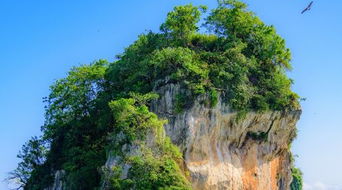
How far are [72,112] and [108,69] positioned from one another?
11.3 ft

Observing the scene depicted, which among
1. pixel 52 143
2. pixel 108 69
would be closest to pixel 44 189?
pixel 52 143

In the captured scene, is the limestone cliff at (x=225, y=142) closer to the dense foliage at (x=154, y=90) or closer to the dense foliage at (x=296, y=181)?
the dense foliage at (x=154, y=90)

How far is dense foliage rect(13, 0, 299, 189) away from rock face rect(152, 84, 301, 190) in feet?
1.82

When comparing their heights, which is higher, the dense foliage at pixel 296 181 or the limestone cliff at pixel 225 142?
the dense foliage at pixel 296 181

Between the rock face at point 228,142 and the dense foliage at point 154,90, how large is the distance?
0.56m

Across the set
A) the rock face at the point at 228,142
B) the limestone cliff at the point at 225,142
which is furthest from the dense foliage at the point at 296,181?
the limestone cliff at the point at 225,142

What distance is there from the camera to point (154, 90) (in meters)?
25.4

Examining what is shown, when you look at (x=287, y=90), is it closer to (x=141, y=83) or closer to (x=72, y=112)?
(x=141, y=83)

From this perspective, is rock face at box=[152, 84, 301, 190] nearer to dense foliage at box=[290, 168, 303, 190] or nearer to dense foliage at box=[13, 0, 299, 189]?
dense foliage at box=[13, 0, 299, 189]

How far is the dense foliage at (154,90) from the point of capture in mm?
23016

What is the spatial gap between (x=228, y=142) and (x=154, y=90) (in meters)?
4.71

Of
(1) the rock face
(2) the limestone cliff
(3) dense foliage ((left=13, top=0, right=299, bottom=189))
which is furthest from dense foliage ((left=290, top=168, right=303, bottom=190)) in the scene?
(3) dense foliage ((left=13, top=0, right=299, bottom=189))

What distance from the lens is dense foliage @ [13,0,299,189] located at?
23016mm

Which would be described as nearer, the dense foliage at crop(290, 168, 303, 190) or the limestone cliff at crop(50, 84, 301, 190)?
the limestone cliff at crop(50, 84, 301, 190)
